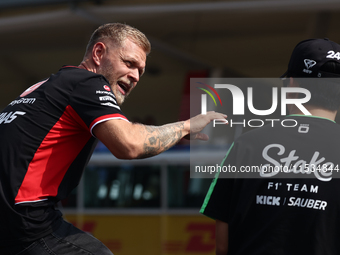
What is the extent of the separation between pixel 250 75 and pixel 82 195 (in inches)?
406

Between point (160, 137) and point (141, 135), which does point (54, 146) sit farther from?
point (160, 137)

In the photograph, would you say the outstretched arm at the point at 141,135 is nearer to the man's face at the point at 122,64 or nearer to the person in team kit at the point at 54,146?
the person in team kit at the point at 54,146

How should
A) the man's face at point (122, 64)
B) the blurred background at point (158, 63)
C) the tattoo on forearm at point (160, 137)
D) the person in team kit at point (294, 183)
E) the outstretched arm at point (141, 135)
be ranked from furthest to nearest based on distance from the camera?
the blurred background at point (158, 63) → the man's face at point (122, 64) → the tattoo on forearm at point (160, 137) → the outstretched arm at point (141, 135) → the person in team kit at point (294, 183)

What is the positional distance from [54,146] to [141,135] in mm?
461

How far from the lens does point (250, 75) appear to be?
16.5 m

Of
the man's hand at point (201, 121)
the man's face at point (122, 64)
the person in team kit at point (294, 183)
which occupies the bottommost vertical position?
the person in team kit at point (294, 183)

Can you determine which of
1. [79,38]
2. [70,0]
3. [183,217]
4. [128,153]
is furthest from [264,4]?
[128,153]

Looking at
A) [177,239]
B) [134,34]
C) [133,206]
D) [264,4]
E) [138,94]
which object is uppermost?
[264,4]

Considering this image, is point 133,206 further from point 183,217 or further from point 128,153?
point 128,153

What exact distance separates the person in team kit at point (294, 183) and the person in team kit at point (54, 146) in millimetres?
547

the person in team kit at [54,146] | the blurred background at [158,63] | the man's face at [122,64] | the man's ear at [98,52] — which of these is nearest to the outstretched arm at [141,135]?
the person in team kit at [54,146]

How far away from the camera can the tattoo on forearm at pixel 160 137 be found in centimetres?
238

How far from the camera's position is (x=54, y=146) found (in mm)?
2311

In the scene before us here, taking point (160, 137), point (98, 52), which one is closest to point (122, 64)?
point (98, 52)
